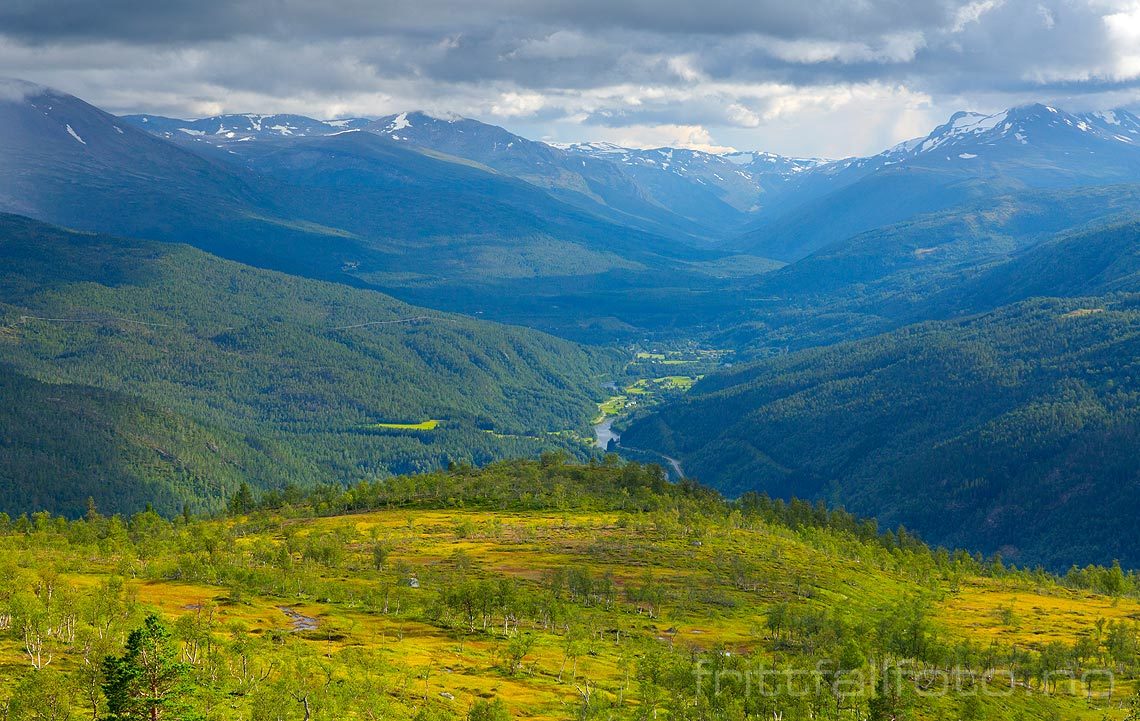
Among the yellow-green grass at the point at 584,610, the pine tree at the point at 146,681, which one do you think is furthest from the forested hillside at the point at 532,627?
the yellow-green grass at the point at 584,610

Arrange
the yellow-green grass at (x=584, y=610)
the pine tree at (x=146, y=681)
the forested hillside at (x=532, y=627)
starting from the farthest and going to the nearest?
the yellow-green grass at (x=584, y=610)
the forested hillside at (x=532, y=627)
the pine tree at (x=146, y=681)

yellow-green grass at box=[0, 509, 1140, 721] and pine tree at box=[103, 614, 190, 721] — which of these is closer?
pine tree at box=[103, 614, 190, 721]

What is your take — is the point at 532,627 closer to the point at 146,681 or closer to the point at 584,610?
the point at 584,610

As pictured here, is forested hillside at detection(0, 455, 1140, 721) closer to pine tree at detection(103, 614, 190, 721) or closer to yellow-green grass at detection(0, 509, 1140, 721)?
pine tree at detection(103, 614, 190, 721)

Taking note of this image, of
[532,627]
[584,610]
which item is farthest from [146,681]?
[584,610]

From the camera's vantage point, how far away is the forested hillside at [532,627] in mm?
78875

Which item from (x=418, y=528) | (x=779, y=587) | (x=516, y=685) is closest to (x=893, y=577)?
(x=779, y=587)

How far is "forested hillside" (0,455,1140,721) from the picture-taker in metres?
78.9

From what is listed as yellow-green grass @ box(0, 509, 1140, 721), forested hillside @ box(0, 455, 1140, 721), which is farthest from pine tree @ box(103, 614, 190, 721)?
yellow-green grass @ box(0, 509, 1140, 721)

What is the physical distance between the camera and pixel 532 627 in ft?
400

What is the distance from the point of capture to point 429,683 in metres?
89.8

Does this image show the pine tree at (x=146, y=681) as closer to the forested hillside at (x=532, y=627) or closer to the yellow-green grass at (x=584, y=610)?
the forested hillside at (x=532, y=627)

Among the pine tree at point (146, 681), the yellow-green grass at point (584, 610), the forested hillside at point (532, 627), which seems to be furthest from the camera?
the yellow-green grass at point (584, 610)

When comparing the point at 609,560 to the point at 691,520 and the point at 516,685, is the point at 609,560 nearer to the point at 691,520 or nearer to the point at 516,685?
the point at 691,520
